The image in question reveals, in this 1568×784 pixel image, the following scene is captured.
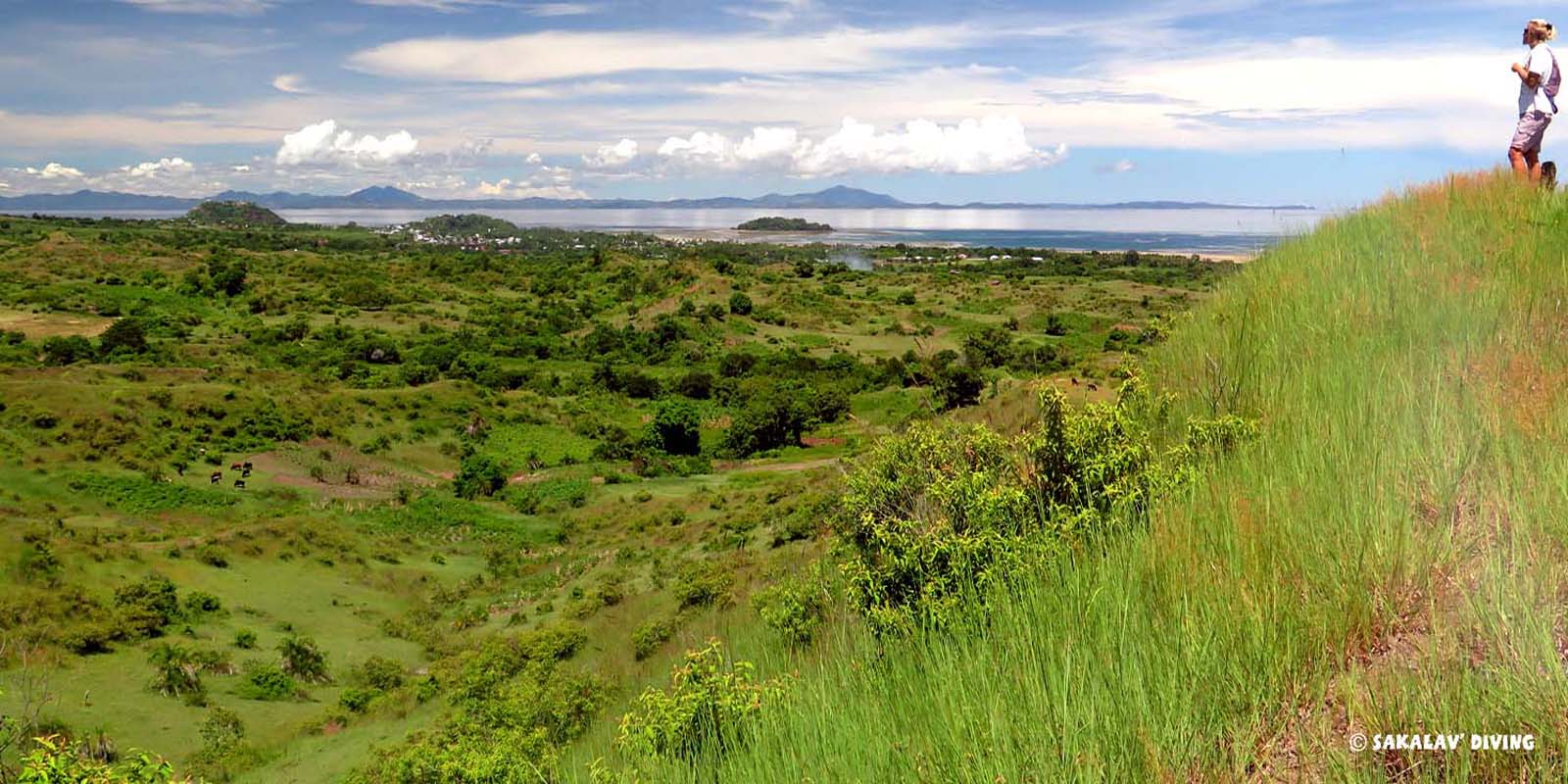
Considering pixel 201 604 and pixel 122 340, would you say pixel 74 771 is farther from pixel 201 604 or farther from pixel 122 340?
pixel 122 340

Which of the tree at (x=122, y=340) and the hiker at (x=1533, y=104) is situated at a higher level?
the hiker at (x=1533, y=104)

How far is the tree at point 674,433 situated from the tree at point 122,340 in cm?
3994

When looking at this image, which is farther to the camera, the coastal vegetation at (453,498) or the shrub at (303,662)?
the shrub at (303,662)

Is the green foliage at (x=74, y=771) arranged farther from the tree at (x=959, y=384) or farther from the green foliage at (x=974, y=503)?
the tree at (x=959, y=384)

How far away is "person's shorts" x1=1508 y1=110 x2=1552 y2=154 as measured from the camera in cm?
948

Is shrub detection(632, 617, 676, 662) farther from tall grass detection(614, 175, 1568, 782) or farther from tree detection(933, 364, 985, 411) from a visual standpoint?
tree detection(933, 364, 985, 411)

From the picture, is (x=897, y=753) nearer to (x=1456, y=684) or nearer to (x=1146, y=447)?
(x=1456, y=684)

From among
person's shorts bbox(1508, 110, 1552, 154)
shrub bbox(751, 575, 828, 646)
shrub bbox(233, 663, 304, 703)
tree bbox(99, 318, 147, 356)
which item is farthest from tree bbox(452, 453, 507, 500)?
person's shorts bbox(1508, 110, 1552, 154)

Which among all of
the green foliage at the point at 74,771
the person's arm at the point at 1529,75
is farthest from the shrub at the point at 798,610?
the person's arm at the point at 1529,75

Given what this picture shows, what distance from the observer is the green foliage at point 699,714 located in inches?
160

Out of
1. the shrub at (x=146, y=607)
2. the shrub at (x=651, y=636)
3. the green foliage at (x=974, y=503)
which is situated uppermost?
the green foliage at (x=974, y=503)

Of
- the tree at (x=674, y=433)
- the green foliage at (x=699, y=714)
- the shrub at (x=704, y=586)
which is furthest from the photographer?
the tree at (x=674, y=433)

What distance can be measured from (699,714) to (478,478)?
148 ft

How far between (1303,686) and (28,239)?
154 m
